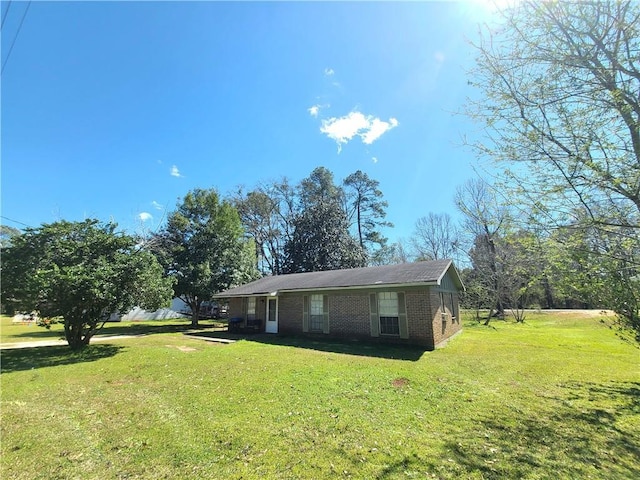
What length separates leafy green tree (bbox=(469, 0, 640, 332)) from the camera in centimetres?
382

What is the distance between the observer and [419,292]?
39.1 ft

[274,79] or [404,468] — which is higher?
[274,79]

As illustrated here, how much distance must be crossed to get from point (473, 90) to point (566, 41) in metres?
1.21

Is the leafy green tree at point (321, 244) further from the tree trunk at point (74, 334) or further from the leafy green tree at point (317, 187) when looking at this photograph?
the tree trunk at point (74, 334)

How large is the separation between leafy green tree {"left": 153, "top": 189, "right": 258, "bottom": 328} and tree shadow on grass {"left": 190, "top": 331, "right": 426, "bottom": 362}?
8665 mm

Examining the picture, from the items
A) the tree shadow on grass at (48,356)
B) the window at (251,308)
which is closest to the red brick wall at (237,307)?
the window at (251,308)

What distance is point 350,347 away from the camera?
39.6 feet

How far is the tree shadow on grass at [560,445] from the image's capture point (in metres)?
3.51

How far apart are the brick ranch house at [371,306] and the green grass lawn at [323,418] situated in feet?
8.11

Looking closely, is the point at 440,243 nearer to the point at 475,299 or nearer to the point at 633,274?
the point at 475,299

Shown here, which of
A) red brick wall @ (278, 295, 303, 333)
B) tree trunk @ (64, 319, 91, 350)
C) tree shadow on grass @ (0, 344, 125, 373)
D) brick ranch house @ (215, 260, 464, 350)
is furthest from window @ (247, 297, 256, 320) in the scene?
tree trunk @ (64, 319, 91, 350)

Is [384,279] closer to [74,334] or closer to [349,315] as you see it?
[349,315]

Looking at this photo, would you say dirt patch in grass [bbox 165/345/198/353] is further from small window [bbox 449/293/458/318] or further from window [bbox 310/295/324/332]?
small window [bbox 449/293/458/318]

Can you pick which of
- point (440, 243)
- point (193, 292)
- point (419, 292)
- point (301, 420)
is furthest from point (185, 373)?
point (440, 243)
